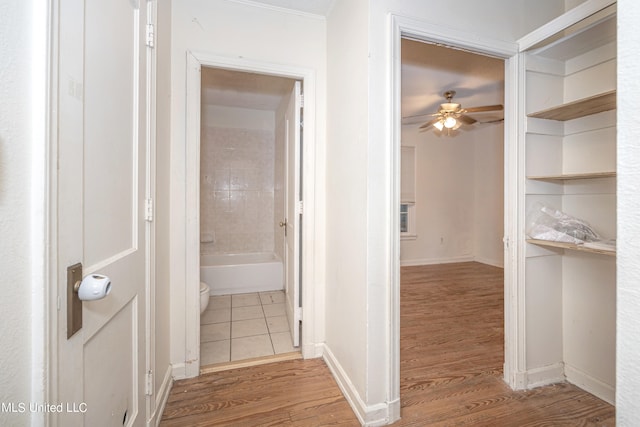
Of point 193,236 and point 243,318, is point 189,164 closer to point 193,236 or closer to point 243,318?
point 193,236

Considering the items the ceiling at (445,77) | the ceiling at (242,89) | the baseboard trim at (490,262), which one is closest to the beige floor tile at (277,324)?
the ceiling at (242,89)

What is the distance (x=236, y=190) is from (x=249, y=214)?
0.42 metres

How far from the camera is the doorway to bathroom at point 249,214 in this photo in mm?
2205

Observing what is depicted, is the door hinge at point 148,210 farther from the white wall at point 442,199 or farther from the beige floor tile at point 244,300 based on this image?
the white wall at point 442,199

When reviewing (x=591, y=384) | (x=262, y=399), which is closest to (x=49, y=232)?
(x=262, y=399)

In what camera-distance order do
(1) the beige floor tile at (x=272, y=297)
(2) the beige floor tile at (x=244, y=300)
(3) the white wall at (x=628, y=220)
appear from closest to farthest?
(3) the white wall at (x=628, y=220) → (2) the beige floor tile at (x=244, y=300) → (1) the beige floor tile at (x=272, y=297)

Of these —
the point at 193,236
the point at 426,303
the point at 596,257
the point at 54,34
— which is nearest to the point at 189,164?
the point at 193,236

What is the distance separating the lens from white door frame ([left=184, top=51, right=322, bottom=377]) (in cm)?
179

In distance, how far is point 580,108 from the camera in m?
1.49

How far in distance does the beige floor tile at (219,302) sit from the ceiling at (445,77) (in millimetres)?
3178

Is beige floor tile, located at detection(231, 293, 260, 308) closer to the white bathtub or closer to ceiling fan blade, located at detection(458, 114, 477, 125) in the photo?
the white bathtub

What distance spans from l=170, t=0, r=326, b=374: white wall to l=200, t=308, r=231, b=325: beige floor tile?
850 mm

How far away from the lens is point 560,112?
156 centimetres

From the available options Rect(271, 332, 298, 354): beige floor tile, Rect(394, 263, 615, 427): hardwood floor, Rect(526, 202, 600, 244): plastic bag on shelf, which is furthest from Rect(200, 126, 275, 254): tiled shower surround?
Rect(526, 202, 600, 244): plastic bag on shelf
